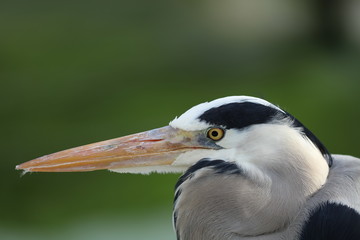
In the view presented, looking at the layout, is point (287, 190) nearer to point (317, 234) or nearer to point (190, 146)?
point (317, 234)

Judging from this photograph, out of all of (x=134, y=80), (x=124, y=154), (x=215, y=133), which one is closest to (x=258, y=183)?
(x=215, y=133)

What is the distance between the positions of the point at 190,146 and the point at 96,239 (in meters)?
2.62

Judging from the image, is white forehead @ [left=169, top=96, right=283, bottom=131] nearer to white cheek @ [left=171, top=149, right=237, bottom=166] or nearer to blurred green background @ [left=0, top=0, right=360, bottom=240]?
white cheek @ [left=171, top=149, right=237, bottom=166]

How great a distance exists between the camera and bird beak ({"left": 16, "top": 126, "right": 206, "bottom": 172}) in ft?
7.32

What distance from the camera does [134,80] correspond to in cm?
778

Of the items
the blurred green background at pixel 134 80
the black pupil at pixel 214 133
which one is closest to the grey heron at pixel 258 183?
the black pupil at pixel 214 133

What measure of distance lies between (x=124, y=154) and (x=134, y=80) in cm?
553

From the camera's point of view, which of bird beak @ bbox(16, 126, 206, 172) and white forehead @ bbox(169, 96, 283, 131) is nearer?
white forehead @ bbox(169, 96, 283, 131)

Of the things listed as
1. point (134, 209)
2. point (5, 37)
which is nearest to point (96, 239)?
point (134, 209)

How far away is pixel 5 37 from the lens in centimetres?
853

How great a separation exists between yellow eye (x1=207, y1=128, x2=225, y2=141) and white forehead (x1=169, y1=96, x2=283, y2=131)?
19mm

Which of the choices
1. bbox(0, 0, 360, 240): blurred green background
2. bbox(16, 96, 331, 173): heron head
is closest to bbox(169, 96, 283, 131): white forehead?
bbox(16, 96, 331, 173): heron head

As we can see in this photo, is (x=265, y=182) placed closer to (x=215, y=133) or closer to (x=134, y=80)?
(x=215, y=133)

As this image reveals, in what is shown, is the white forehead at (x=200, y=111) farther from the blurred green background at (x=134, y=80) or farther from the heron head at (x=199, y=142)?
the blurred green background at (x=134, y=80)
